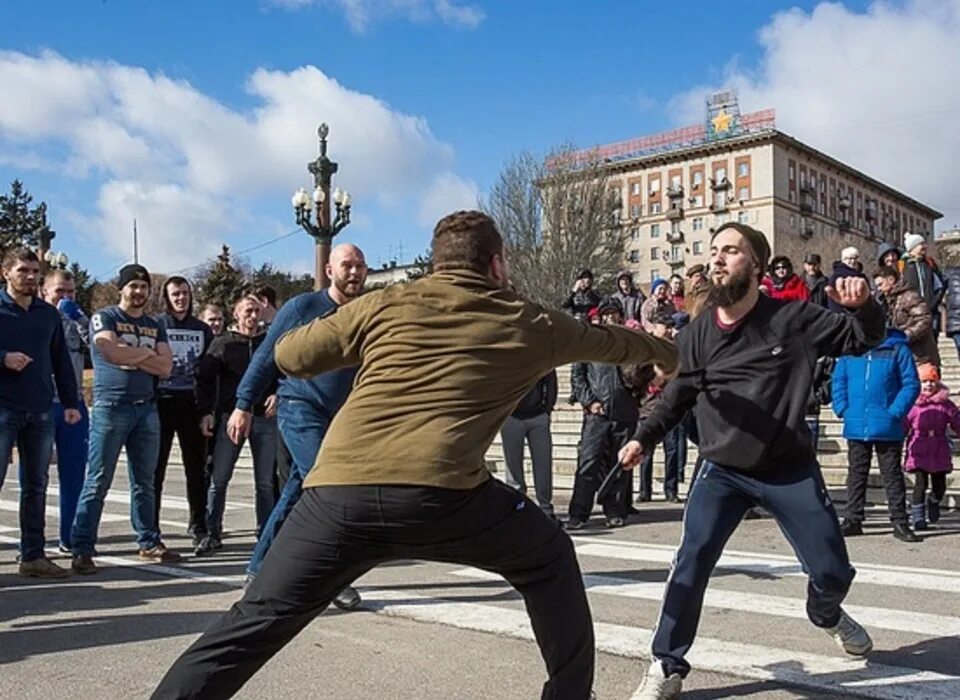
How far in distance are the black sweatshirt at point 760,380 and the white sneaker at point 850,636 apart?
84 centimetres

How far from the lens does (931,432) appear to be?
369 inches

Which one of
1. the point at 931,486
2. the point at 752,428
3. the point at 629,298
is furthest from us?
the point at 629,298

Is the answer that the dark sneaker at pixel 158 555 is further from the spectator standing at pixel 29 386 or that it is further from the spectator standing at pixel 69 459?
the spectator standing at pixel 29 386

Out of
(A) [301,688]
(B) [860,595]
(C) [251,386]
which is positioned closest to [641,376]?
(B) [860,595]

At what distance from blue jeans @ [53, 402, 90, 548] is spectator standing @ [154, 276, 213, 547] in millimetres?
690

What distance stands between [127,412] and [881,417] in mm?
6045

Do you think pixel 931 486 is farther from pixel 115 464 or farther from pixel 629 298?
pixel 629 298

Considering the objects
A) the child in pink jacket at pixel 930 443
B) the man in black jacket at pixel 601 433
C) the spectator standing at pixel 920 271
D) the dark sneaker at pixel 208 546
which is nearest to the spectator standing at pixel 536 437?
the man in black jacket at pixel 601 433

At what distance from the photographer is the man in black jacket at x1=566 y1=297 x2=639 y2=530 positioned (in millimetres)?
9742

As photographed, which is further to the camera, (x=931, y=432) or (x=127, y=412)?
(x=931, y=432)

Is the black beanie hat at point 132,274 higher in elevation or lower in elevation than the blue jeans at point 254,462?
higher

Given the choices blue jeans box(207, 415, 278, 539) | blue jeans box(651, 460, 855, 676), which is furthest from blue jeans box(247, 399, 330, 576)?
blue jeans box(651, 460, 855, 676)

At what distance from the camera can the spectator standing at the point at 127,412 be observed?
24.1ft

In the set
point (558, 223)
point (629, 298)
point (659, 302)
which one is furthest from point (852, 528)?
point (558, 223)
